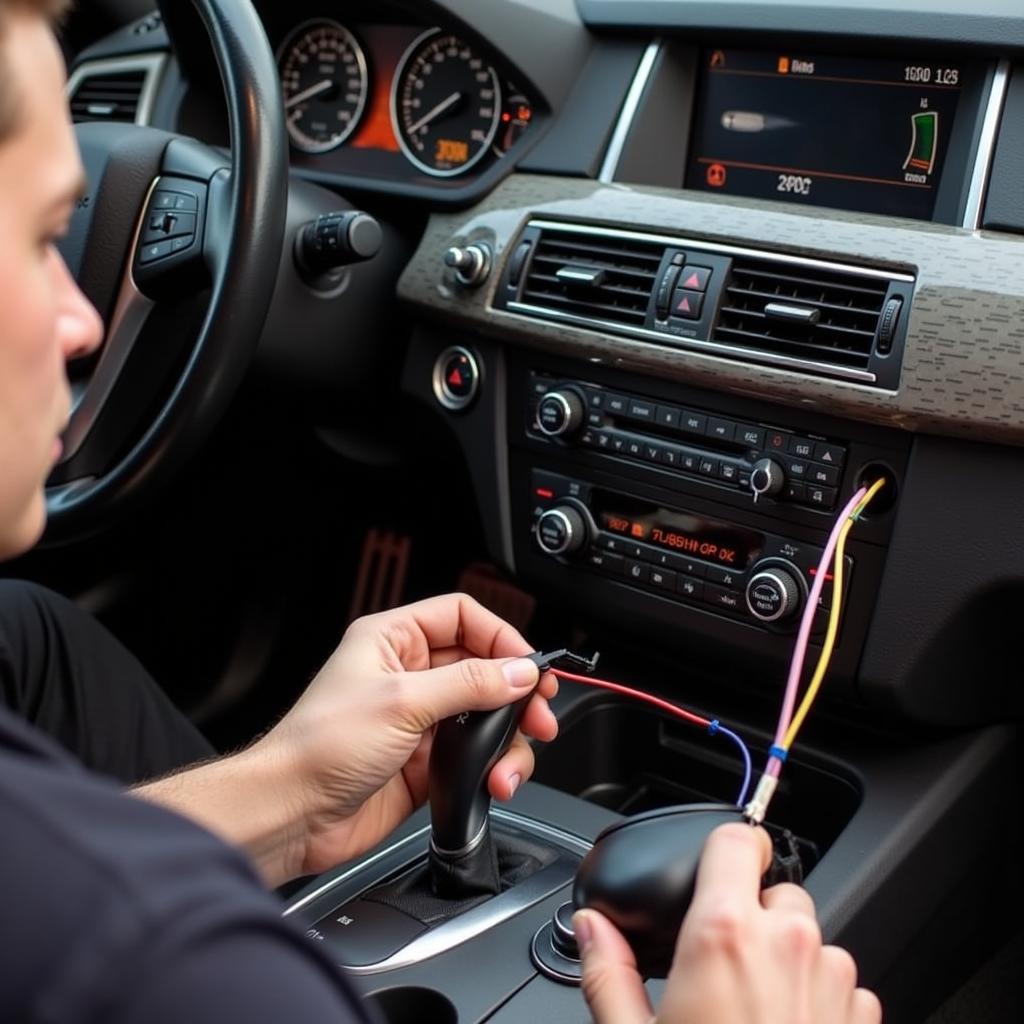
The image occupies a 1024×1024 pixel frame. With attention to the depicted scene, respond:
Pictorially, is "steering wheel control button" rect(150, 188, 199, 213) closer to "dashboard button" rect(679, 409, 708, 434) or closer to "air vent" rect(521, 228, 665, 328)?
"air vent" rect(521, 228, 665, 328)

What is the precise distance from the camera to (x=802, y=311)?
1236 mm

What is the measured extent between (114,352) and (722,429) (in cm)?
66

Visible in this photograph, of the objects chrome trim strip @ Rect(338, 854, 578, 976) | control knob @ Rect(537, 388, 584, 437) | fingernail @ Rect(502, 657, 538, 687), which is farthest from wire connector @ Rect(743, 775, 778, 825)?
control knob @ Rect(537, 388, 584, 437)

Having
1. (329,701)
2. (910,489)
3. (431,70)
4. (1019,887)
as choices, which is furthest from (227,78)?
(1019,887)

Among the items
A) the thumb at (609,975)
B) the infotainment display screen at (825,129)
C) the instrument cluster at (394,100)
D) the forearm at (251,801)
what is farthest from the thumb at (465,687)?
the instrument cluster at (394,100)

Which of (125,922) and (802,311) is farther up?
(802,311)

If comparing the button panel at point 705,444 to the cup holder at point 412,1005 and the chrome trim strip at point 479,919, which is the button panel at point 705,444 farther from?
the cup holder at point 412,1005

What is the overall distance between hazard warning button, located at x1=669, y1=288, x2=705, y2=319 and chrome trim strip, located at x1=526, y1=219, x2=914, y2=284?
0.16 feet

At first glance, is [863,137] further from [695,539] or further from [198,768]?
[198,768]

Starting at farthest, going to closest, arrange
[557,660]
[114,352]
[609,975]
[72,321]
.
Answer: [114,352] < [557,660] < [609,975] < [72,321]

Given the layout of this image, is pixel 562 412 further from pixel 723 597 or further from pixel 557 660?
pixel 557 660

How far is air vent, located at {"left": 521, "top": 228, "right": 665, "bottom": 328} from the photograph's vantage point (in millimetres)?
1377

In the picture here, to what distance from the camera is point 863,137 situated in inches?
55.7

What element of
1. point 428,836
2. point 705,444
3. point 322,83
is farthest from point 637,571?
point 322,83
